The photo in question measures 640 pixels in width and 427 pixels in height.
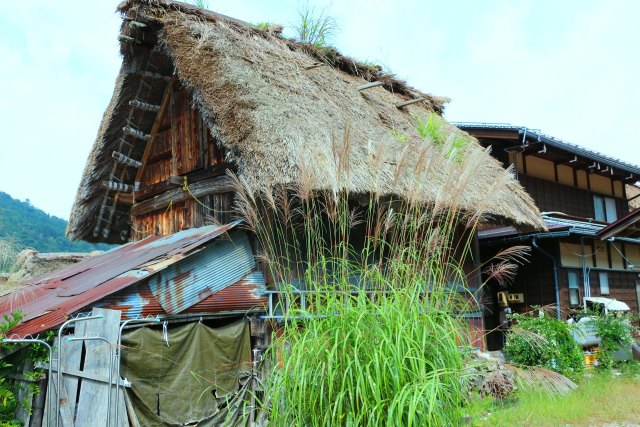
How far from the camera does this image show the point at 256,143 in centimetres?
596

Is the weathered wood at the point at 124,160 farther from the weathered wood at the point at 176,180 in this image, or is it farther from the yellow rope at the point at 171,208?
the weathered wood at the point at 176,180

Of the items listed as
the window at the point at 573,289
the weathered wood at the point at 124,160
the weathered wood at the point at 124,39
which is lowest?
the window at the point at 573,289

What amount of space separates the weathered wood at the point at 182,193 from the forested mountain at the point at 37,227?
7.15 meters

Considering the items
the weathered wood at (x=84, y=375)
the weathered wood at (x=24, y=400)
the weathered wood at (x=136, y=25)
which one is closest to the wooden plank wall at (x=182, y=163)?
the weathered wood at (x=136, y=25)

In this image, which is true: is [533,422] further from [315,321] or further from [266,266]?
[266,266]

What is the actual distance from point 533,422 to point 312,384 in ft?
8.68

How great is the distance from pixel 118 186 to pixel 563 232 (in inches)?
302

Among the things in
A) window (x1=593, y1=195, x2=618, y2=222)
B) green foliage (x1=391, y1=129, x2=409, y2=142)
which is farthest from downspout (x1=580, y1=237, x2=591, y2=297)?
green foliage (x1=391, y1=129, x2=409, y2=142)

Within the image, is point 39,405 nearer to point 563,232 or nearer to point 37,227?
point 563,232

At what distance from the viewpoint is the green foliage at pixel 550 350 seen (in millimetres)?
7117

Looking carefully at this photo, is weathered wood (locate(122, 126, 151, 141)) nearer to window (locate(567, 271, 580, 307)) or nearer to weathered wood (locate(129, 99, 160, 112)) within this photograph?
weathered wood (locate(129, 99, 160, 112))

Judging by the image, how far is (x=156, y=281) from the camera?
532 centimetres

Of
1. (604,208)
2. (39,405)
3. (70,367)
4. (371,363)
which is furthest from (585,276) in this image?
(39,405)

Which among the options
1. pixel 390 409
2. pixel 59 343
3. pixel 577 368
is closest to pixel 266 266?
pixel 59 343
